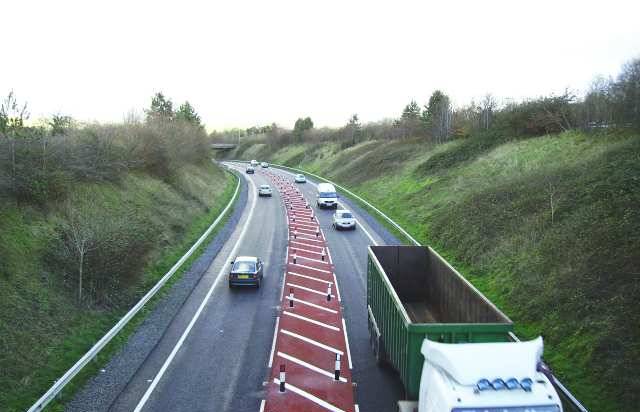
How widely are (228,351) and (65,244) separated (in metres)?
8.41

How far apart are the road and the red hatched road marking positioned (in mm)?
326

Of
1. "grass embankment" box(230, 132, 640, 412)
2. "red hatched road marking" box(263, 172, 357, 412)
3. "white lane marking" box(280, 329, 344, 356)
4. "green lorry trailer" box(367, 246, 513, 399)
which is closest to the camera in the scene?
"green lorry trailer" box(367, 246, 513, 399)

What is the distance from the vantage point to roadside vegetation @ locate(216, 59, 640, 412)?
14265 millimetres

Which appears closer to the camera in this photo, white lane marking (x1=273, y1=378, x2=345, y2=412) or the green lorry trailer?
the green lorry trailer

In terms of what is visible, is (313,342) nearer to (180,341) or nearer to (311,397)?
(311,397)

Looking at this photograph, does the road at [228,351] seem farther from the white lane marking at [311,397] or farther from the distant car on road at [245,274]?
the white lane marking at [311,397]

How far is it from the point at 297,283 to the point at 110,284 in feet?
26.3

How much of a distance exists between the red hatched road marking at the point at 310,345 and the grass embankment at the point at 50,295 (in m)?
5.30

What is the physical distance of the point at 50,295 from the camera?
672 inches

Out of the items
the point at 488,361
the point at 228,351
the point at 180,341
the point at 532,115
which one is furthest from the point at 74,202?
the point at 532,115

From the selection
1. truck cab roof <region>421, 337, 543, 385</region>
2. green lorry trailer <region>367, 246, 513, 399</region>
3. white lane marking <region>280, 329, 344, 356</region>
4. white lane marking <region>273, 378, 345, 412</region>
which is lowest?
white lane marking <region>273, 378, 345, 412</region>

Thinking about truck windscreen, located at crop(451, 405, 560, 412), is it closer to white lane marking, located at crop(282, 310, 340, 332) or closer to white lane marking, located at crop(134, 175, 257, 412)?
white lane marking, located at crop(134, 175, 257, 412)

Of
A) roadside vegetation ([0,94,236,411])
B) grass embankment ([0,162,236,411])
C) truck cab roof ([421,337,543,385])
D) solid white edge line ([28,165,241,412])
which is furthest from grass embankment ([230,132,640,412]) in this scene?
roadside vegetation ([0,94,236,411])

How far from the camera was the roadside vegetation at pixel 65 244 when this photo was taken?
14.6 metres
